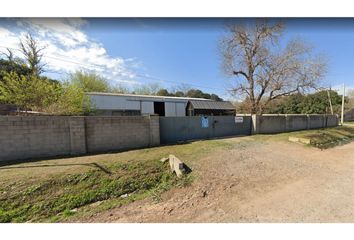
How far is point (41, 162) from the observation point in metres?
5.48

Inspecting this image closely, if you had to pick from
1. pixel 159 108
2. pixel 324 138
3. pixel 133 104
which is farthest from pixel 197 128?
pixel 159 108

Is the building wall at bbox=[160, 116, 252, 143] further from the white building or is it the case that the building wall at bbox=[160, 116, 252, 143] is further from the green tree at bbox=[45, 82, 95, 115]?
the white building

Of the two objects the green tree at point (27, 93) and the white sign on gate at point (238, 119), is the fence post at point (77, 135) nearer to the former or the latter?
the green tree at point (27, 93)

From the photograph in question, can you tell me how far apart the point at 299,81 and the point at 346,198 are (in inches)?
529

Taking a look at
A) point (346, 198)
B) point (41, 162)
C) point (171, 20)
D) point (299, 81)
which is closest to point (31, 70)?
point (41, 162)

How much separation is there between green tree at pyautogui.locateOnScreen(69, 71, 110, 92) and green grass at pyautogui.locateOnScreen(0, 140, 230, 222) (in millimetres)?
20270

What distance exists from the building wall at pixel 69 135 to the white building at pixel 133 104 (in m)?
9.80

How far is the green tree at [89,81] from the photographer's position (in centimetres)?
2316

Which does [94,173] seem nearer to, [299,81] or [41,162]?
[41,162]

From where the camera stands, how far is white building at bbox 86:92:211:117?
1702cm

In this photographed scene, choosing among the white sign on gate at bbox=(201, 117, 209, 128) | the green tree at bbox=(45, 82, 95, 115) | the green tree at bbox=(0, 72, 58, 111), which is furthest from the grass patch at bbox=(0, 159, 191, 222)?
the green tree at bbox=(0, 72, 58, 111)

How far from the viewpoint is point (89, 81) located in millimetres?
24031

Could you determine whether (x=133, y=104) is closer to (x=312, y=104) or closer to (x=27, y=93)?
(x=27, y=93)

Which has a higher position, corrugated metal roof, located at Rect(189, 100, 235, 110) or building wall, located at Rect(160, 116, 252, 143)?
corrugated metal roof, located at Rect(189, 100, 235, 110)
